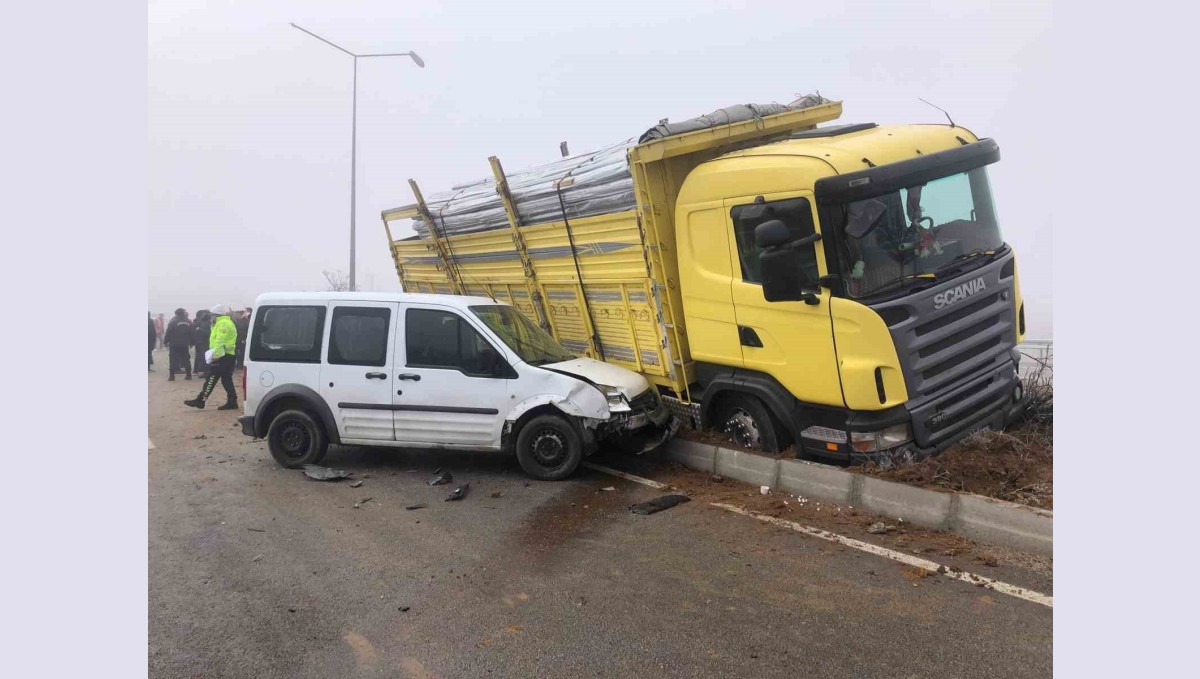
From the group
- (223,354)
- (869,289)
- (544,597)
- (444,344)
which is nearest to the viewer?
(544,597)

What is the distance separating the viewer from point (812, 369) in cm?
613

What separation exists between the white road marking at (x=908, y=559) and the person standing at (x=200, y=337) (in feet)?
54.4

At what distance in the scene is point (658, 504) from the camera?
20.6 feet

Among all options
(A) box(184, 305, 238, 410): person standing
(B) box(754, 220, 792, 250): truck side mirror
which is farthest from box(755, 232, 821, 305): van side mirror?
(A) box(184, 305, 238, 410): person standing

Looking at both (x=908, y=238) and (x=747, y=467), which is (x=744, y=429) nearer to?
(x=747, y=467)

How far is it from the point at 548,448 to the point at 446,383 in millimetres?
1158

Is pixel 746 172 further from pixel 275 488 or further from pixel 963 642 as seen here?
pixel 275 488

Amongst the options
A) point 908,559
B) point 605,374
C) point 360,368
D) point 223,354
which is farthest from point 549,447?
point 223,354

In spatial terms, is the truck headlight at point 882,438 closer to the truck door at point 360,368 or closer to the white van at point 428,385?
the white van at point 428,385

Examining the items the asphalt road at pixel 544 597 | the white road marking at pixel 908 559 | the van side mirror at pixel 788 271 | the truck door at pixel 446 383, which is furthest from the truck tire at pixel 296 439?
the van side mirror at pixel 788 271

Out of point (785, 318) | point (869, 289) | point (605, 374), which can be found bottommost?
point (605, 374)

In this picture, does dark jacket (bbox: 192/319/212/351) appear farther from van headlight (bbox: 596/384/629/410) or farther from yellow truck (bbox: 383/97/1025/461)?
van headlight (bbox: 596/384/629/410)

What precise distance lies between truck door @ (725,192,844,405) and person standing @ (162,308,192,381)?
15473mm

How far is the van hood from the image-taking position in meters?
7.24
